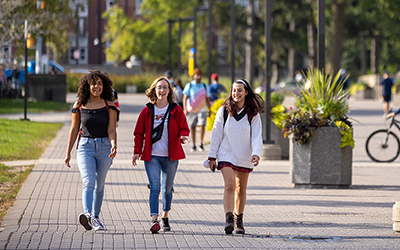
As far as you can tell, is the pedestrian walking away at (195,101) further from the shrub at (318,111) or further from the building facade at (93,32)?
the building facade at (93,32)

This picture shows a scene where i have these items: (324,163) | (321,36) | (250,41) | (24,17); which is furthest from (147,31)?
(324,163)

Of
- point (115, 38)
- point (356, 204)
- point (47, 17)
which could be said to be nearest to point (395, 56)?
point (115, 38)

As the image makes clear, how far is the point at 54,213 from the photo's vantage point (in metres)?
7.55

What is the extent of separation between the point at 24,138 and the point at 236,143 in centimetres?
1047

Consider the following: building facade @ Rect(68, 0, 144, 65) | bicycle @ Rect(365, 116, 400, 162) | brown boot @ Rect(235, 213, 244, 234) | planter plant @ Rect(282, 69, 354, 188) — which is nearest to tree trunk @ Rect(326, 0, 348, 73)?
bicycle @ Rect(365, 116, 400, 162)

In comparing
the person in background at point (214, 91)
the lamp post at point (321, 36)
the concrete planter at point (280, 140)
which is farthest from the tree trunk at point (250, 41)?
the lamp post at point (321, 36)

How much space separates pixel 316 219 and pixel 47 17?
67.9ft

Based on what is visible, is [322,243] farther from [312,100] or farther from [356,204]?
[312,100]

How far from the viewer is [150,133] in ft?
21.8

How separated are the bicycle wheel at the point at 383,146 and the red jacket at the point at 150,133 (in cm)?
764

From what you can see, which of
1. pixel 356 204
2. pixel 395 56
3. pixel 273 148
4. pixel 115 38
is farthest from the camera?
pixel 395 56

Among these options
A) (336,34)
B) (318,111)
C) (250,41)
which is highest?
(336,34)

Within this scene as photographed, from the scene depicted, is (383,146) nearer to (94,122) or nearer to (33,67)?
(94,122)

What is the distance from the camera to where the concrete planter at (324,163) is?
997 cm
